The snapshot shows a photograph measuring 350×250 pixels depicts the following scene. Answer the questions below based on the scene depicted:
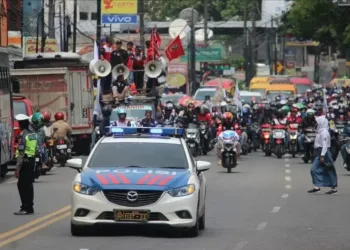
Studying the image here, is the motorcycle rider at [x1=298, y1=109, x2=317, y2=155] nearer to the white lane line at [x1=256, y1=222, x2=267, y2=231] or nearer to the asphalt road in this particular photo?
the asphalt road

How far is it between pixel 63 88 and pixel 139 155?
2424 cm

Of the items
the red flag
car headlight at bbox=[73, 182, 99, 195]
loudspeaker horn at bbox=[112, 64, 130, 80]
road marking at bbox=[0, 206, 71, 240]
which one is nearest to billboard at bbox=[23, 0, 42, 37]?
Result: the red flag

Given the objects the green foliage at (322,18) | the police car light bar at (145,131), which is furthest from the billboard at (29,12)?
the police car light bar at (145,131)

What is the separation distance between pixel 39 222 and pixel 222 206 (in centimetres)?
478

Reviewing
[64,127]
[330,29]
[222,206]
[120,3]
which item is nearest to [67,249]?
[222,206]

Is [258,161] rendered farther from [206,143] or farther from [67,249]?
[67,249]

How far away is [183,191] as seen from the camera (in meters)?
16.4

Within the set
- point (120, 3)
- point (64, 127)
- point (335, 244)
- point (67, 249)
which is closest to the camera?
point (67, 249)

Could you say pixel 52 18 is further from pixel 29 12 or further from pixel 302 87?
pixel 302 87

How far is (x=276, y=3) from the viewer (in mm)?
115000

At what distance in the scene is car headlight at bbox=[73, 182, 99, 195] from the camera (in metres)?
16.3

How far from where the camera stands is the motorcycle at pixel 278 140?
41.7 m

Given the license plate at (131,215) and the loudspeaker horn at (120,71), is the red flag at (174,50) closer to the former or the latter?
the loudspeaker horn at (120,71)

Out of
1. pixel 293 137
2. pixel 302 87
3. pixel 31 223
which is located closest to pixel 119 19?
pixel 302 87
